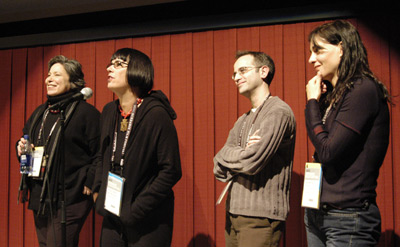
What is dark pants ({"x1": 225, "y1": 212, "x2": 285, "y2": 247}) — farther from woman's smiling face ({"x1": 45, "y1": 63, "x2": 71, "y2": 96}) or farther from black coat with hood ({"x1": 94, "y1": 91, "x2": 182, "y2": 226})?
woman's smiling face ({"x1": 45, "y1": 63, "x2": 71, "y2": 96})

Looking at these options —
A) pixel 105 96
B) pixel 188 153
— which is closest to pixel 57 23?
pixel 105 96

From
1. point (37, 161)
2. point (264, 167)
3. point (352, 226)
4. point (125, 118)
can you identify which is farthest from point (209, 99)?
point (352, 226)

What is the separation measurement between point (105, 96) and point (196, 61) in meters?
0.96

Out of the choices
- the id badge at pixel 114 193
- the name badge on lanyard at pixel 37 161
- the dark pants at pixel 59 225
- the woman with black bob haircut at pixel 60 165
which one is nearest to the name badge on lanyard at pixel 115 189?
the id badge at pixel 114 193

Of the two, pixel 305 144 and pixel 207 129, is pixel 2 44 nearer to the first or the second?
pixel 207 129

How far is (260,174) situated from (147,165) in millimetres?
586

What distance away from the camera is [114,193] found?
5.68ft

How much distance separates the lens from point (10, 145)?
11.8ft

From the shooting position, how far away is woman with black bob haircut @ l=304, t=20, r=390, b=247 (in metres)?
1.30

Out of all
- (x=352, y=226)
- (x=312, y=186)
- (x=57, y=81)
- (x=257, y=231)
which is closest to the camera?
(x=352, y=226)

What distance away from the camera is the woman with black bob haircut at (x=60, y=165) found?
2168 millimetres

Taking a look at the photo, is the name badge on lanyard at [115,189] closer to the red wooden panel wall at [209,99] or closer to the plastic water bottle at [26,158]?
the plastic water bottle at [26,158]

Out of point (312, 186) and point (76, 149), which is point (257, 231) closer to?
point (312, 186)

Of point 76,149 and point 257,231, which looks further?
point 76,149
